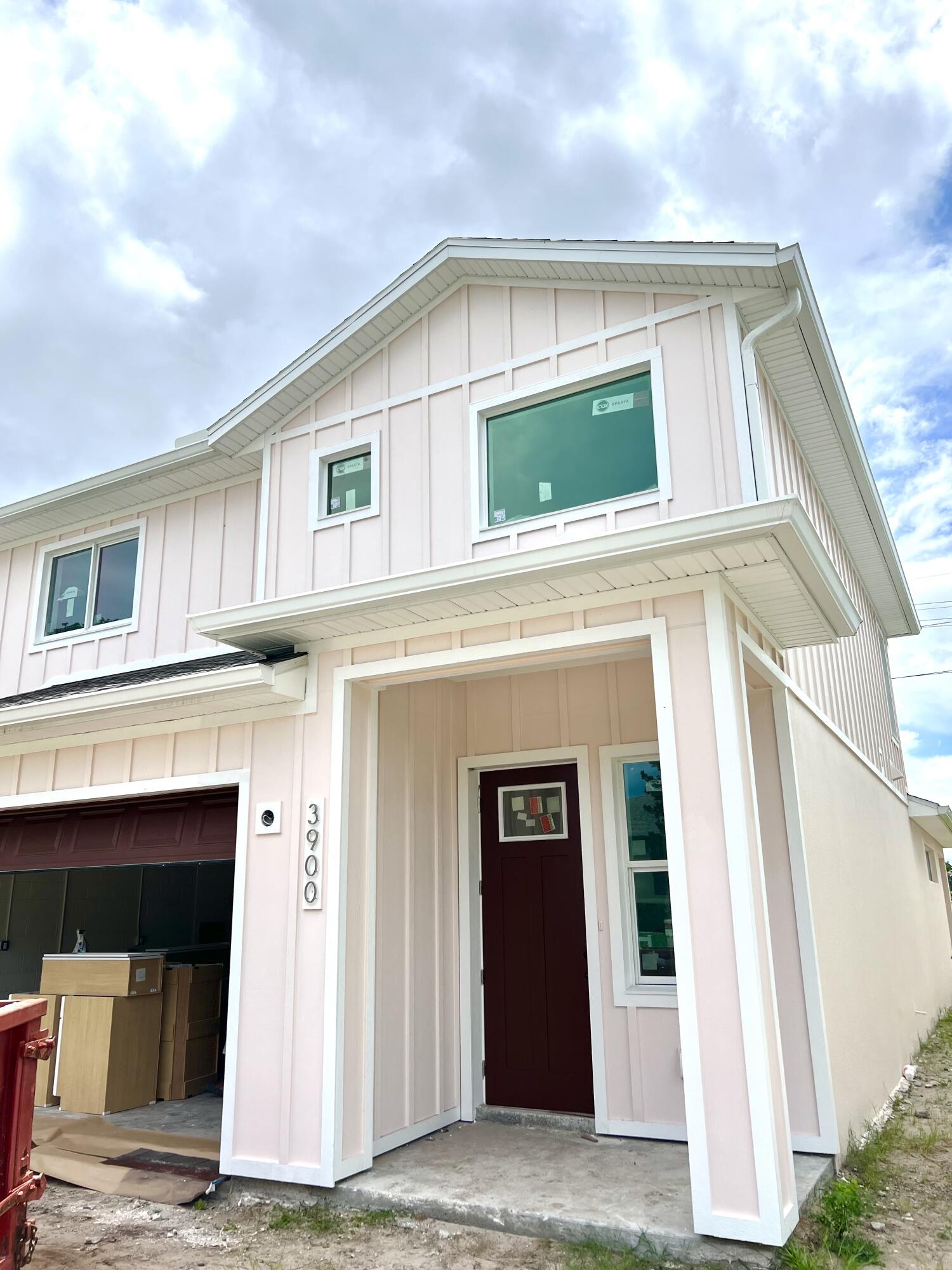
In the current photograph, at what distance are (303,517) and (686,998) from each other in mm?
4218

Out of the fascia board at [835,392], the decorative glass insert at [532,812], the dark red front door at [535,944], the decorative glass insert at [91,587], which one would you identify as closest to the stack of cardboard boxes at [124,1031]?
the dark red front door at [535,944]

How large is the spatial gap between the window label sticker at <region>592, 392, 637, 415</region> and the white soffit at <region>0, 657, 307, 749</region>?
2516mm

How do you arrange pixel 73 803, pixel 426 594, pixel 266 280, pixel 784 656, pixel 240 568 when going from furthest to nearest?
pixel 266 280 < pixel 240 568 < pixel 73 803 < pixel 784 656 < pixel 426 594

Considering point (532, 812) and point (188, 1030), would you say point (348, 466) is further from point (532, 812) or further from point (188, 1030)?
point (188, 1030)

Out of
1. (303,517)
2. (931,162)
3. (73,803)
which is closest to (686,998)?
(303,517)

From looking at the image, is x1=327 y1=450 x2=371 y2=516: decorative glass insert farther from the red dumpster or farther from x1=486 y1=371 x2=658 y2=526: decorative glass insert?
the red dumpster

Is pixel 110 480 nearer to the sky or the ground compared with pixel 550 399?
nearer to the sky

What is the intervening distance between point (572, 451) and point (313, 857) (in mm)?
3025

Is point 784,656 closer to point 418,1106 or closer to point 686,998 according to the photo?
point 686,998

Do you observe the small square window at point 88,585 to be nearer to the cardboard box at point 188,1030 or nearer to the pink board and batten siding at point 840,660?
the cardboard box at point 188,1030

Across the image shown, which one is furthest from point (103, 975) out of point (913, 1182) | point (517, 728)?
point (913, 1182)

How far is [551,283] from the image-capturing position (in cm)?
600

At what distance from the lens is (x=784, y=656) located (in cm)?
641

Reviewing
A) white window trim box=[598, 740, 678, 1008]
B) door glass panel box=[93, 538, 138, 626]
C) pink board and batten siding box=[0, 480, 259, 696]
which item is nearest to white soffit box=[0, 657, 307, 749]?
pink board and batten siding box=[0, 480, 259, 696]
